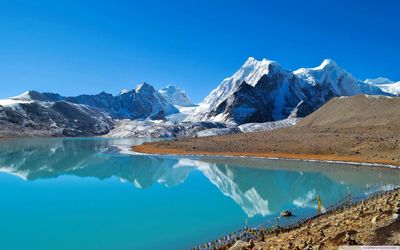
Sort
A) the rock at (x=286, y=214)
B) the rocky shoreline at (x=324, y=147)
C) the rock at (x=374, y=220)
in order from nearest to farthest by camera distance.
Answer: the rock at (x=374, y=220) → the rock at (x=286, y=214) → the rocky shoreline at (x=324, y=147)

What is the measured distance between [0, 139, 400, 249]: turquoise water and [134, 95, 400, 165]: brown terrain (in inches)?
507

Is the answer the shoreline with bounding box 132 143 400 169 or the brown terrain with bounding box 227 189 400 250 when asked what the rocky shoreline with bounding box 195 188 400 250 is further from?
the shoreline with bounding box 132 143 400 169

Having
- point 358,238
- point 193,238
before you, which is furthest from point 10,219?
point 358,238

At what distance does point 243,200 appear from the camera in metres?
36.8

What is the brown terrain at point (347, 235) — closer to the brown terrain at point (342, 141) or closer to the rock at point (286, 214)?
the rock at point (286, 214)

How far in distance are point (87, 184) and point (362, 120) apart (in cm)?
9045

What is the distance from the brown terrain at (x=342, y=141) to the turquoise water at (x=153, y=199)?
12873 mm

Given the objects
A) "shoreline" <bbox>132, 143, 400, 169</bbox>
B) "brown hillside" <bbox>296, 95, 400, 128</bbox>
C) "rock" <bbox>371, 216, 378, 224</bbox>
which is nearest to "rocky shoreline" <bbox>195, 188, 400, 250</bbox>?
"rock" <bbox>371, 216, 378, 224</bbox>

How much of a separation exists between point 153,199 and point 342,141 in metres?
60.5

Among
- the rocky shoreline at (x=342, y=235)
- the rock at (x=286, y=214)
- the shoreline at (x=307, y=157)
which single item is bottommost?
the rock at (x=286, y=214)

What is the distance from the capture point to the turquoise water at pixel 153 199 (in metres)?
23.6

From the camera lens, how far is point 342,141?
276ft

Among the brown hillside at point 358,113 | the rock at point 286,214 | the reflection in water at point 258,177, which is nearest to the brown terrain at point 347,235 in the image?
the rock at point 286,214

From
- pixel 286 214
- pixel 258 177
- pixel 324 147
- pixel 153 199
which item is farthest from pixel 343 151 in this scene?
pixel 286 214
